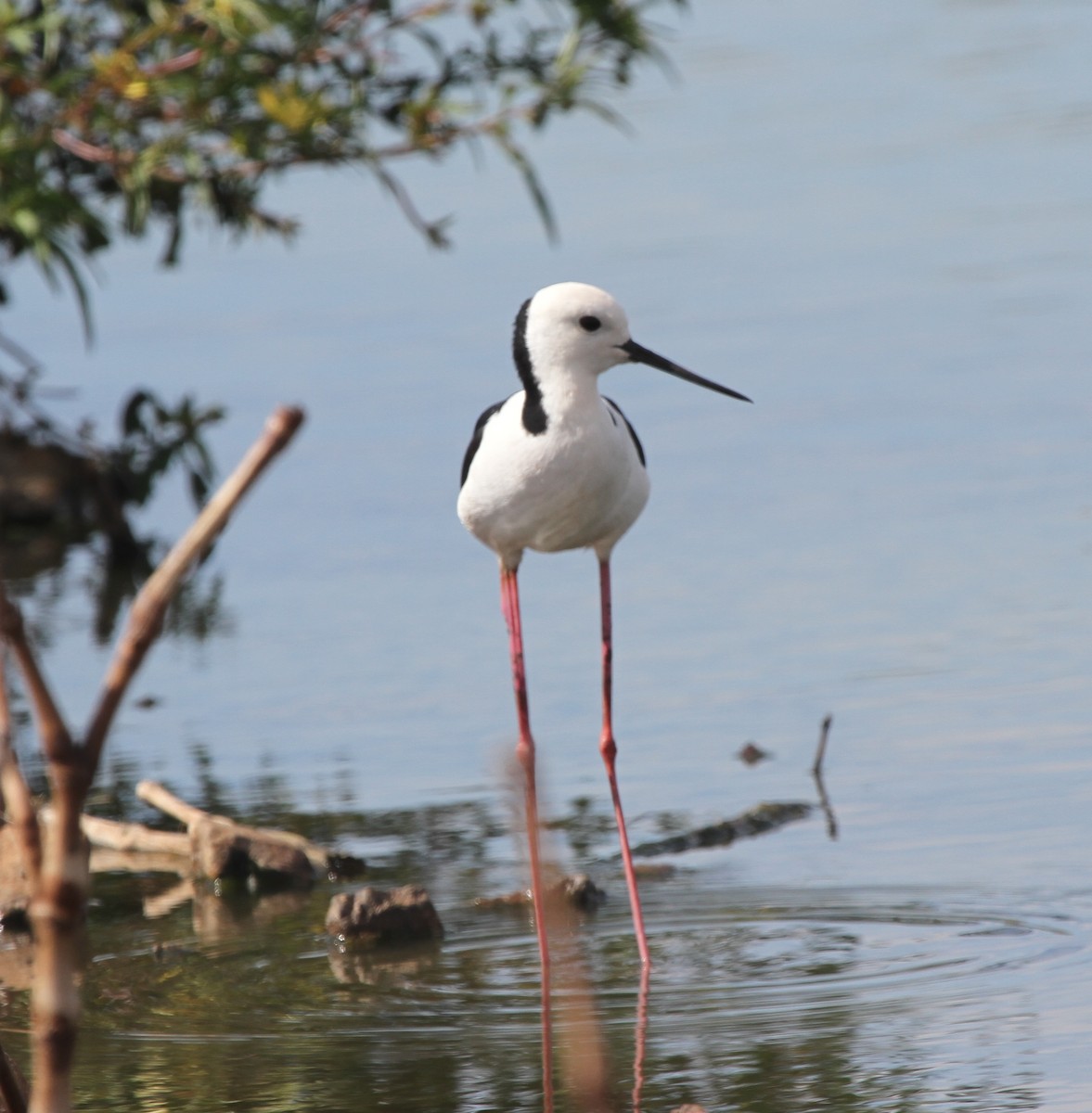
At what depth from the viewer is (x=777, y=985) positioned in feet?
16.0

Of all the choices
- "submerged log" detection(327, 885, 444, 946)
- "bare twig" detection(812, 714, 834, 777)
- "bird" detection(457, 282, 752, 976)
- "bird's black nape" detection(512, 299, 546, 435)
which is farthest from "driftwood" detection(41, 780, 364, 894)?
"bird's black nape" detection(512, 299, 546, 435)

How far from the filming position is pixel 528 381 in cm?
478

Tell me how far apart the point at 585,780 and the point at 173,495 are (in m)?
5.67

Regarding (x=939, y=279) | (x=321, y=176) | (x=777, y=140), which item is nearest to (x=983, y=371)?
(x=939, y=279)

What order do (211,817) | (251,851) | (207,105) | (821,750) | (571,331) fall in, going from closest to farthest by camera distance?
(571,331), (251,851), (211,817), (821,750), (207,105)

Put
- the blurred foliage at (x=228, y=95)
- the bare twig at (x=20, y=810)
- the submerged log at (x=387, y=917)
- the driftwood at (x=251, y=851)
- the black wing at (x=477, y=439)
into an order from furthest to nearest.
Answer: the blurred foliage at (x=228, y=95) < the driftwood at (x=251, y=851) < the submerged log at (x=387, y=917) < the black wing at (x=477, y=439) < the bare twig at (x=20, y=810)

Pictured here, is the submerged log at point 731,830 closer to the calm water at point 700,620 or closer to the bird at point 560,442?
the calm water at point 700,620

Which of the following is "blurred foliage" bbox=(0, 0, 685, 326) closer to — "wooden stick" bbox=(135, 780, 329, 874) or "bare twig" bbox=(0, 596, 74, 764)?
"wooden stick" bbox=(135, 780, 329, 874)

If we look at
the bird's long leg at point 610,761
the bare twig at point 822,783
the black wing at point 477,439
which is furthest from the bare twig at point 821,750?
the black wing at point 477,439

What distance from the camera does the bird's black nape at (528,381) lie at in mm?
4773

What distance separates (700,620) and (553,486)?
12.3ft

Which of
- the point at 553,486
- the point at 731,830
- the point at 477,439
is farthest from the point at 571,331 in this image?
the point at 731,830

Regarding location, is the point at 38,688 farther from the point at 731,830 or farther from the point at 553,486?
the point at 731,830

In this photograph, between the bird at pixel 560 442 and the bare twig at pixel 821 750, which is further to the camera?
the bare twig at pixel 821 750
